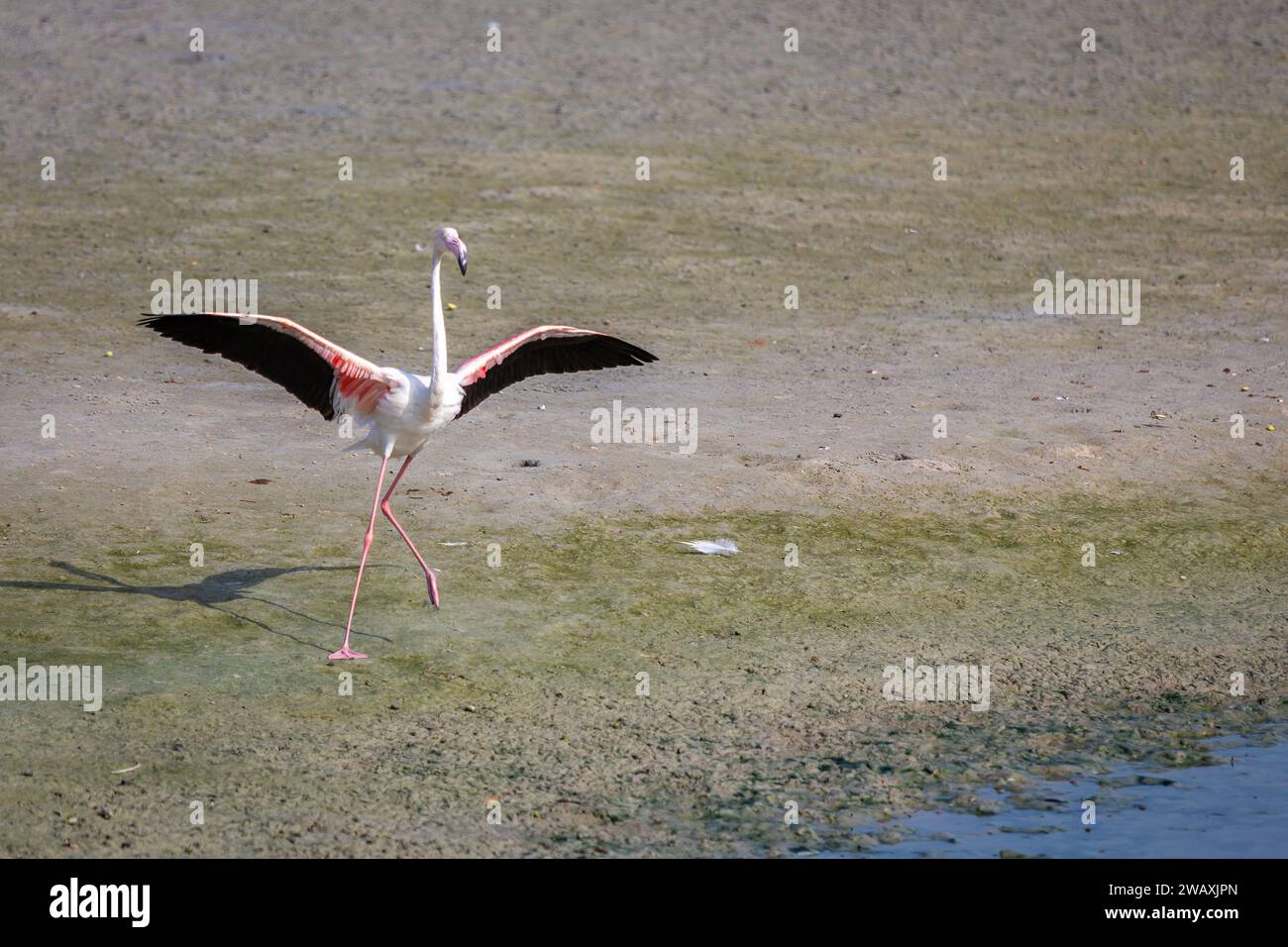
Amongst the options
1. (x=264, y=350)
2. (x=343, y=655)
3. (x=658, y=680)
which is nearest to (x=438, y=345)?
(x=264, y=350)

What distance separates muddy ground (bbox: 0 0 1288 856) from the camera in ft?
21.2

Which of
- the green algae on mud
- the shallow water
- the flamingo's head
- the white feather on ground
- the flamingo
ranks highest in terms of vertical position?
the flamingo's head

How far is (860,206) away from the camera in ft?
51.6

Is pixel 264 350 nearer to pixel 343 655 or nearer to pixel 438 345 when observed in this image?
pixel 438 345

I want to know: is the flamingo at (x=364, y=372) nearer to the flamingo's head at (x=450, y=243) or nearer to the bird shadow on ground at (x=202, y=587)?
the flamingo's head at (x=450, y=243)

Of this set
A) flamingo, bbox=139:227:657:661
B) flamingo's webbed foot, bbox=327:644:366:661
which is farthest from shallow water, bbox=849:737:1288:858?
flamingo, bbox=139:227:657:661

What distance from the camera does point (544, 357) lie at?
8.33 m

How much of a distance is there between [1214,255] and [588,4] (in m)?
8.83

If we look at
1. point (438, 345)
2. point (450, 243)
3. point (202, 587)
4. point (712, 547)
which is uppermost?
point (450, 243)

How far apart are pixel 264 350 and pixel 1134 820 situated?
437 cm

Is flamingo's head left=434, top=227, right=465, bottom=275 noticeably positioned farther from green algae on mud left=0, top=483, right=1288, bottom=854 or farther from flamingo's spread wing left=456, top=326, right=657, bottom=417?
green algae on mud left=0, top=483, right=1288, bottom=854

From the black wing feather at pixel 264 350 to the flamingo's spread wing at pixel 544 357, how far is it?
2.29 ft

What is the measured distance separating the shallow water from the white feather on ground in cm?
251
